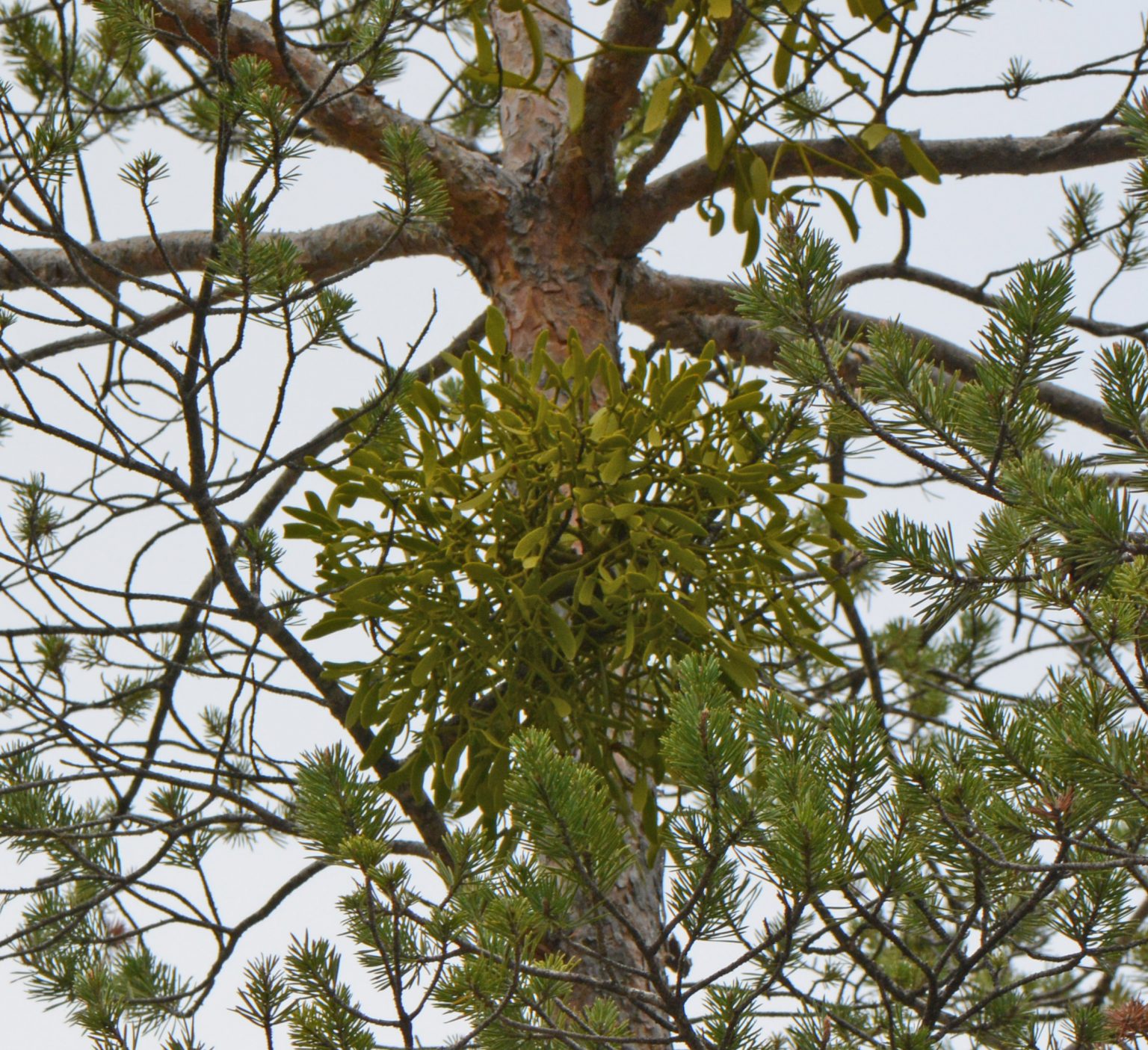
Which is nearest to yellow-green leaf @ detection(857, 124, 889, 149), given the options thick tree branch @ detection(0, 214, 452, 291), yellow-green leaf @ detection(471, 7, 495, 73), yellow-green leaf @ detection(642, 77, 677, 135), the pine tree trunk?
yellow-green leaf @ detection(642, 77, 677, 135)

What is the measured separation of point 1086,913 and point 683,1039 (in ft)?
1.36

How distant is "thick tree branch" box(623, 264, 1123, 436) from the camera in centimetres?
250

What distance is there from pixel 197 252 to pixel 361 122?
54 centimetres

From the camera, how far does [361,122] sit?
7.23 ft

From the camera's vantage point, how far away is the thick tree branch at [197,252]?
2.47 meters

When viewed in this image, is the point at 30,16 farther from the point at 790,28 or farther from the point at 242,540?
the point at 790,28

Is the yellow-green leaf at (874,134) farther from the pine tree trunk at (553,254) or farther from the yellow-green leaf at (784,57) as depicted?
the pine tree trunk at (553,254)

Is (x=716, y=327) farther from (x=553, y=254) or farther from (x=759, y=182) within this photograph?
(x=759, y=182)

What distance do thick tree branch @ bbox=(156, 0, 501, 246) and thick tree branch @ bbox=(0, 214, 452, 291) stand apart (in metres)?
0.20

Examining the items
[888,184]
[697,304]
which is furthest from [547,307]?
[888,184]

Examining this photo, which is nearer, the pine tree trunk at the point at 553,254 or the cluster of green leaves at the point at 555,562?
the cluster of green leaves at the point at 555,562

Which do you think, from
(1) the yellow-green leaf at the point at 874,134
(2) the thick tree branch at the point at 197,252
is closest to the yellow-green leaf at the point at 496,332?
(1) the yellow-green leaf at the point at 874,134

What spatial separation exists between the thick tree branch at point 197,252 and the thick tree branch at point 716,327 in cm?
41

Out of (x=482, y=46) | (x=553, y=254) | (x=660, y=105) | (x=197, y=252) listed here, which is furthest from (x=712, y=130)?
(x=197, y=252)
